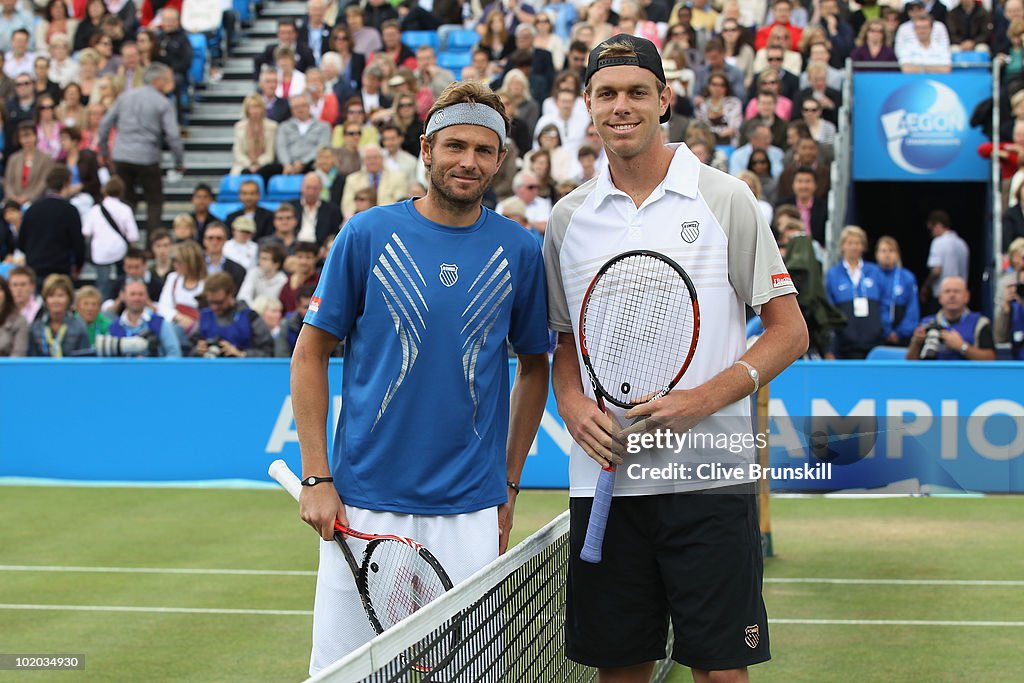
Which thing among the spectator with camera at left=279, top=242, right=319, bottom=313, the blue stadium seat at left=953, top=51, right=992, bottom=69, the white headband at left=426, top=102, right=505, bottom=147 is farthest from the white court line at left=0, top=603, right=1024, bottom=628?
the blue stadium seat at left=953, top=51, right=992, bottom=69

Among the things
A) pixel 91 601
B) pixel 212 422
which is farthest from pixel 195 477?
pixel 91 601

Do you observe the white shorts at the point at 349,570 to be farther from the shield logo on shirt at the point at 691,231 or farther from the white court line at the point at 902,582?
the white court line at the point at 902,582

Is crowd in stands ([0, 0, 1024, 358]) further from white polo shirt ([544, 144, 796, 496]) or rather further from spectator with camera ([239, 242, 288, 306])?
white polo shirt ([544, 144, 796, 496])

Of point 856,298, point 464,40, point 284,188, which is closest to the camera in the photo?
point 856,298

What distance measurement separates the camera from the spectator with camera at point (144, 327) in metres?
12.9

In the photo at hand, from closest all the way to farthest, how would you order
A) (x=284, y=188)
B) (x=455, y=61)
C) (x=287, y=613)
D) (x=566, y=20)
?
(x=287, y=613) < (x=284, y=188) < (x=566, y=20) < (x=455, y=61)

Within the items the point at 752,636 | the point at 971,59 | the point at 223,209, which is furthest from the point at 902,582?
the point at 223,209

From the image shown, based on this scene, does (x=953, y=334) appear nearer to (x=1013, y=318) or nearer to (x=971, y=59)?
(x=1013, y=318)

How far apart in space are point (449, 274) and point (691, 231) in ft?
2.20

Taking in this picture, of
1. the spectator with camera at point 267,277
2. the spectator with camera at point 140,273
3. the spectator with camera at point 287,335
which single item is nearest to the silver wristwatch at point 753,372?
the spectator with camera at point 287,335

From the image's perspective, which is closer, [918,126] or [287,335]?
[287,335]

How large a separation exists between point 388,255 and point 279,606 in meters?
4.12

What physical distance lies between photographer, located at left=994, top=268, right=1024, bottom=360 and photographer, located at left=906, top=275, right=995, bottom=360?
0.26 m

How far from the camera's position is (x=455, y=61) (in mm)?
19109
